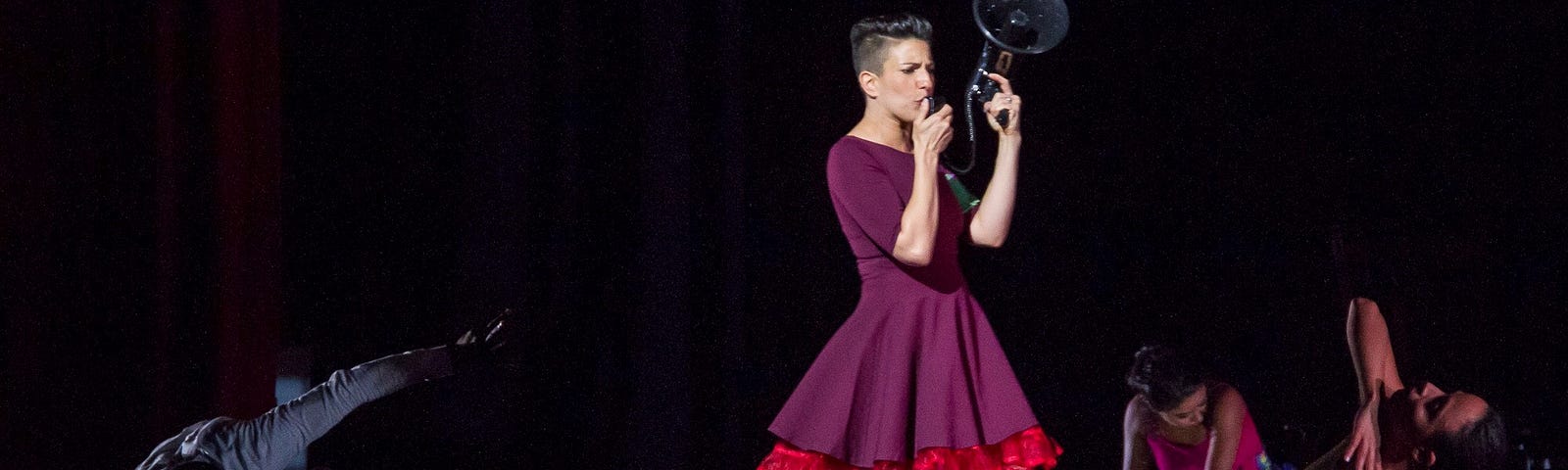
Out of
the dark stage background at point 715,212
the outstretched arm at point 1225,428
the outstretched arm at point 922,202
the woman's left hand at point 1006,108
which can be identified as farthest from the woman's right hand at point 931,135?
the outstretched arm at point 1225,428

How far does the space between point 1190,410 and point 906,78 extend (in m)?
1.22

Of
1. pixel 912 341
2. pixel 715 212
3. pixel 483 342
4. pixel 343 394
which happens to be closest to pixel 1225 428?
pixel 912 341

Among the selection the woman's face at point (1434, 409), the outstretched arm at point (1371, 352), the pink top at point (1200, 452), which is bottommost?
the pink top at point (1200, 452)

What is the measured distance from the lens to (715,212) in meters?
3.33

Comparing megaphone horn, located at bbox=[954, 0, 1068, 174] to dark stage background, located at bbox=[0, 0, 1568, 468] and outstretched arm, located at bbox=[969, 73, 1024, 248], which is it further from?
dark stage background, located at bbox=[0, 0, 1568, 468]

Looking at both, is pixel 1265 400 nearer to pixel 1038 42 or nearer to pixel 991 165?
pixel 991 165

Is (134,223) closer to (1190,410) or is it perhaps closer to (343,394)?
(343,394)

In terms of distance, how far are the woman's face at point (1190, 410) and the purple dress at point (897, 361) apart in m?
0.99

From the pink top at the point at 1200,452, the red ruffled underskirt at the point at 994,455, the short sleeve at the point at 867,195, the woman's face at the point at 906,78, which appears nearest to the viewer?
the red ruffled underskirt at the point at 994,455

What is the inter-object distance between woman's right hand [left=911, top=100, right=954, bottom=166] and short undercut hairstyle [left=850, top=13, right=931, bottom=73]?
0.23m

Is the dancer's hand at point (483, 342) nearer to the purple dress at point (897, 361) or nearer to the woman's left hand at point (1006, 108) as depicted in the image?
the purple dress at point (897, 361)

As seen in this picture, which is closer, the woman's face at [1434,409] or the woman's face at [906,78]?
the woman's face at [906,78]

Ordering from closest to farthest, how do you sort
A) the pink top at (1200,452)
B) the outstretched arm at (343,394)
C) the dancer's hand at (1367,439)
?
the outstretched arm at (343,394) < the pink top at (1200,452) < the dancer's hand at (1367,439)

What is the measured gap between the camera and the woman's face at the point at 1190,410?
2.99 m
